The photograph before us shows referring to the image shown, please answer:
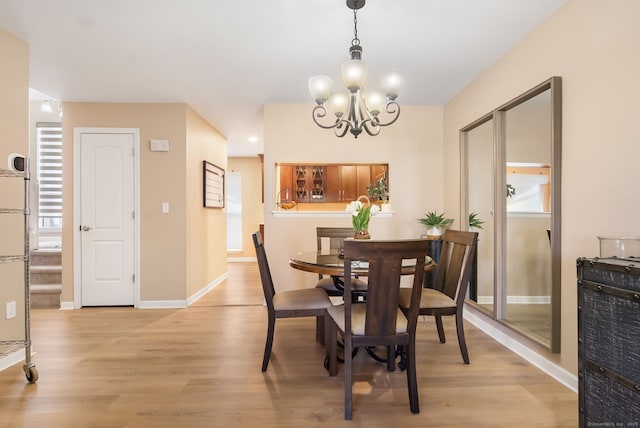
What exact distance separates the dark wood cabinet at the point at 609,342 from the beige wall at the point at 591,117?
0.51 metres

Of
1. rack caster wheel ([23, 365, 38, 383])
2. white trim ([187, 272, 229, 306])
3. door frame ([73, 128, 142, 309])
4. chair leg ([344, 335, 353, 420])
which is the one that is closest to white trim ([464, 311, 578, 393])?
chair leg ([344, 335, 353, 420])

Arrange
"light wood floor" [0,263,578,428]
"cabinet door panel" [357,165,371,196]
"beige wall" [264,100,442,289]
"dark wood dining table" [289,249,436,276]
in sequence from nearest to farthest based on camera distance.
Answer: "light wood floor" [0,263,578,428]
"dark wood dining table" [289,249,436,276]
"beige wall" [264,100,442,289]
"cabinet door panel" [357,165,371,196]

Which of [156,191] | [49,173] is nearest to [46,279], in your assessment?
[49,173]

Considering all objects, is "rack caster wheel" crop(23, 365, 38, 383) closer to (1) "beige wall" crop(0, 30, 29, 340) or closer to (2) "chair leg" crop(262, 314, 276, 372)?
(1) "beige wall" crop(0, 30, 29, 340)

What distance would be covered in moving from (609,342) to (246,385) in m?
1.92

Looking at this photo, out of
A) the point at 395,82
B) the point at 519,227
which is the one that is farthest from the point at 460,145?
the point at 395,82

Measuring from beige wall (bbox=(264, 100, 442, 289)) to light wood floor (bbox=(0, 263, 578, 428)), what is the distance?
1.15m

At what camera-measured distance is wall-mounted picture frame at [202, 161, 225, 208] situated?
14.7 feet

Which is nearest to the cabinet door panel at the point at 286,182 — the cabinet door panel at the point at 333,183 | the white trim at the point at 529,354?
the cabinet door panel at the point at 333,183

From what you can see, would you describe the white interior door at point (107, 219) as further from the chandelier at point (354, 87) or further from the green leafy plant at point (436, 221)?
the green leafy plant at point (436, 221)

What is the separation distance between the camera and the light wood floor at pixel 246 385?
1.75 metres

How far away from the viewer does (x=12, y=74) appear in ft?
8.06

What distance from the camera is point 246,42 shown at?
8.29ft

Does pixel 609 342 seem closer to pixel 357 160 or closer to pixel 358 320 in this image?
pixel 358 320
